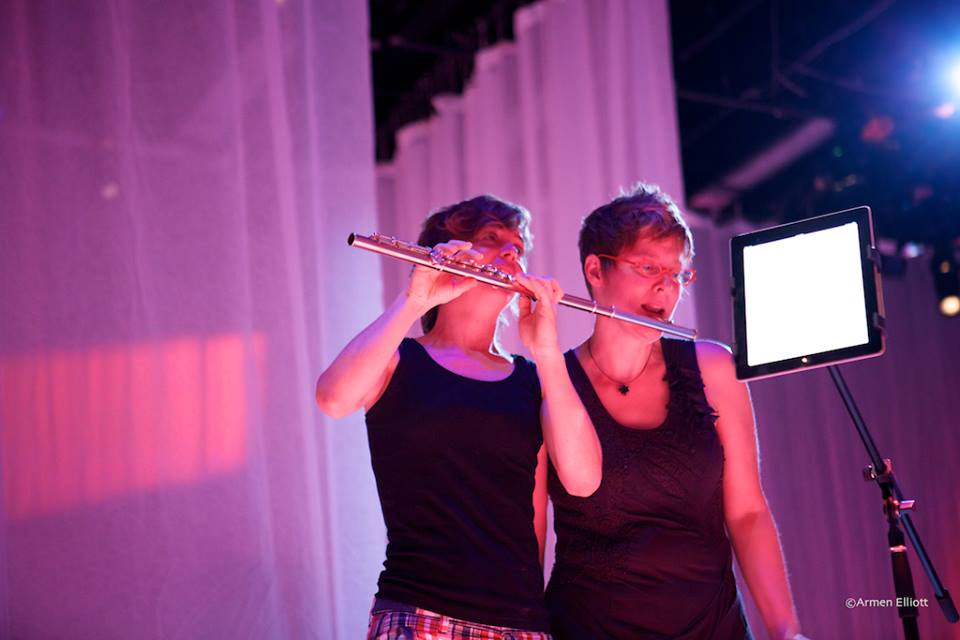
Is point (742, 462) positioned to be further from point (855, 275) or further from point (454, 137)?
point (454, 137)

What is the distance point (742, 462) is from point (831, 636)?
4.45m

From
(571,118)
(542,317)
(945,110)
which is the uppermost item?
(945,110)

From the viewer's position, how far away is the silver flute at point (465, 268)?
1.60 meters

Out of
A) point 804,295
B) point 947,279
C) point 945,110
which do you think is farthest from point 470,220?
point 947,279

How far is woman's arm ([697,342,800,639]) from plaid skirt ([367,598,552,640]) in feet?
1.58

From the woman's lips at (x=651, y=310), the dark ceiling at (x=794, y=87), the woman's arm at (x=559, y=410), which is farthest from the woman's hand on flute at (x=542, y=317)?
the dark ceiling at (x=794, y=87)

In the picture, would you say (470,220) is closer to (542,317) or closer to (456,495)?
(542,317)

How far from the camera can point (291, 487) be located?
6.91 feet

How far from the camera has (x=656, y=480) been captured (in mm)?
1743

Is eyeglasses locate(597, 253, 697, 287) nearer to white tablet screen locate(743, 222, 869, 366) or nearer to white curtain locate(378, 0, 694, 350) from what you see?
white tablet screen locate(743, 222, 869, 366)

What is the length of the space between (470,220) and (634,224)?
322mm

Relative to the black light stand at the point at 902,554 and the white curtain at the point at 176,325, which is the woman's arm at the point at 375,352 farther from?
the black light stand at the point at 902,554

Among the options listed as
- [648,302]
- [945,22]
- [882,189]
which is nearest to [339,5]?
[648,302]

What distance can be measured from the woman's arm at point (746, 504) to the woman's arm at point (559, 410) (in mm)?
281
